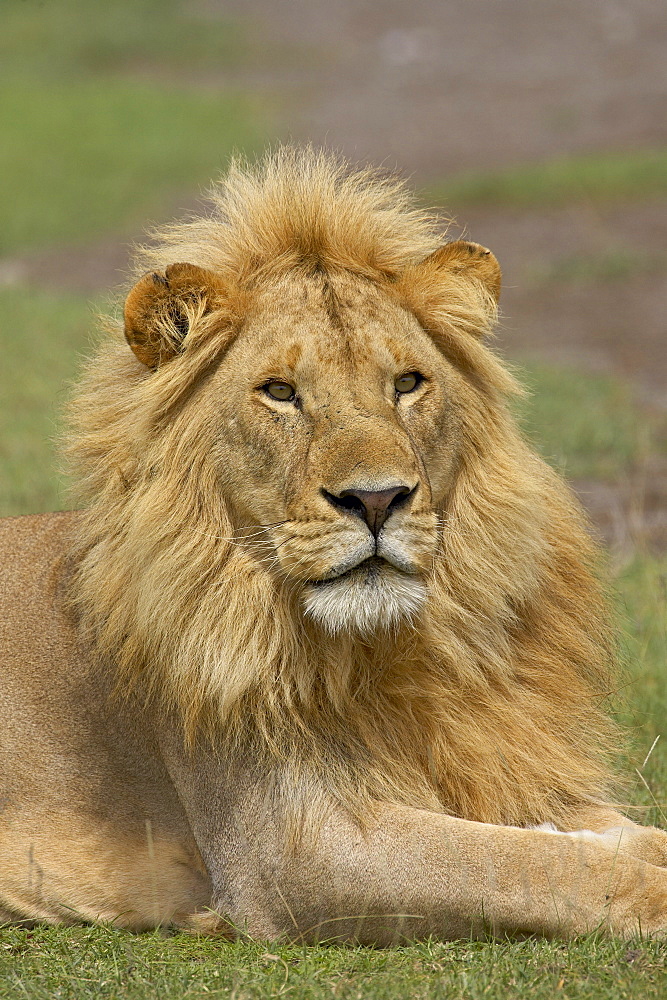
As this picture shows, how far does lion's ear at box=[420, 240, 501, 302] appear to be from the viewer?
3299mm

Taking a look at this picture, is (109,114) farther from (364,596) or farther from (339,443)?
(364,596)

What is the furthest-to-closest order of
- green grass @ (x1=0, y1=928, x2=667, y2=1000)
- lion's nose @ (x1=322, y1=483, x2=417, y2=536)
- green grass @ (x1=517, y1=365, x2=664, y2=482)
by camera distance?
1. green grass @ (x1=517, y1=365, x2=664, y2=482)
2. lion's nose @ (x1=322, y1=483, x2=417, y2=536)
3. green grass @ (x1=0, y1=928, x2=667, y2=1000)

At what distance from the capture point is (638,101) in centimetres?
2339

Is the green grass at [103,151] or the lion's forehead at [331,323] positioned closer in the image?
the lion's forehead at [331,323]

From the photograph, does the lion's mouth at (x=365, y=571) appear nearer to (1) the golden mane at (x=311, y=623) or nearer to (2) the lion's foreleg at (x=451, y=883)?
(1) the golden mane at (x=311, y=623)

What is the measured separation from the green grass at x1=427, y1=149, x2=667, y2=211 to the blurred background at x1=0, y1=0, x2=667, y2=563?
40 mm

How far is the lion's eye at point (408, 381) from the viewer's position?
3086 mm

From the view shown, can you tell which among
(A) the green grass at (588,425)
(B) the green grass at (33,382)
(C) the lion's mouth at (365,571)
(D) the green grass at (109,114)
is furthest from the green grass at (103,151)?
(C) the lion's mouth at (365,571)

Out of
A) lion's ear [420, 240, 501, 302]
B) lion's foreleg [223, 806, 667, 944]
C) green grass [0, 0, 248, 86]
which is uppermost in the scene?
green grass [0, 0, 248, 86]

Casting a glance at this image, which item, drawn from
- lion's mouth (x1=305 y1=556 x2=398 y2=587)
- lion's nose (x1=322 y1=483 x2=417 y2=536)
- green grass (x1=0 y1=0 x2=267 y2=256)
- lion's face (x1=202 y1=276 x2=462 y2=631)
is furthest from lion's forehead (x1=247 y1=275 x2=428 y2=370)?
green grass (x1=0 y1=0 x2=267 y2=256)

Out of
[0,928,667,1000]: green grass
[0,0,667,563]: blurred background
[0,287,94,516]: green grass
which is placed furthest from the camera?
[0,0,667,563]: blurred background

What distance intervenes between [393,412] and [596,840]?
1.03 m

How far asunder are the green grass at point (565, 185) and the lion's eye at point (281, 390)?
1351 centimetres

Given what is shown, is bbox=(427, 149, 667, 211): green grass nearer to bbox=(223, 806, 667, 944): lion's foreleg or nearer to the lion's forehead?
the lion's forehead
